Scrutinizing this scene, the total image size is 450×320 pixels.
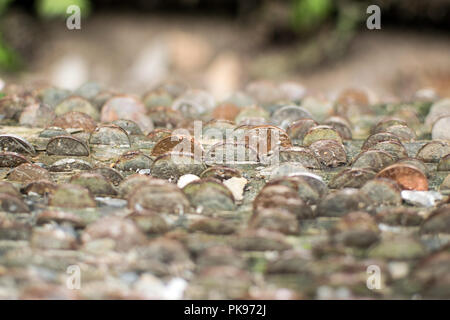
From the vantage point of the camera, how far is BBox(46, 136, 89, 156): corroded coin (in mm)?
2066

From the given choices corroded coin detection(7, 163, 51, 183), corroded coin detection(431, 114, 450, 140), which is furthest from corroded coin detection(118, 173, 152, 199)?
corroded coin detection(431, 114, 450, 140)

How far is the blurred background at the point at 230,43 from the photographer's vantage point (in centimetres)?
794

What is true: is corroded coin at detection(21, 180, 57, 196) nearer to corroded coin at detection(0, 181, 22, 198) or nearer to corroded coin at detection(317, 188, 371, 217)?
corroded coin at detection(0, 181, 22, 198)

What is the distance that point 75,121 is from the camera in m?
2.38

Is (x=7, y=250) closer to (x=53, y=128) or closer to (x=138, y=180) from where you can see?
(x=138, y=180)

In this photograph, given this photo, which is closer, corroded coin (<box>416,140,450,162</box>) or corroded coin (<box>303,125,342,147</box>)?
corroded coin (<box>416,140,450,162</box>)

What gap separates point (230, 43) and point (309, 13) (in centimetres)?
113

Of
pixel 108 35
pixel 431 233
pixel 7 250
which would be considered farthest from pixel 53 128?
pixel 108 35

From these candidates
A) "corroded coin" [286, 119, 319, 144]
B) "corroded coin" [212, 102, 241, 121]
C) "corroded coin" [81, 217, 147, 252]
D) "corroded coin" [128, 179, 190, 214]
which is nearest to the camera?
"corroded coin" [81, 217, 147, 252]

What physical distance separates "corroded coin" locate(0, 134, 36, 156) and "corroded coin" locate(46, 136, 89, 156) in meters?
0.06

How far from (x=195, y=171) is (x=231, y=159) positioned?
19 cm

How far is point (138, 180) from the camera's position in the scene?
1.63 m

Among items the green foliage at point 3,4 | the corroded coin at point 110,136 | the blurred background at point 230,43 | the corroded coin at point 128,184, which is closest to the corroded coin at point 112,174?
the corroded coin at point 128,184

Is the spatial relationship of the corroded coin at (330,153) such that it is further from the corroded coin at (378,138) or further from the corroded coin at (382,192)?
the corroded coin at (382,192)
